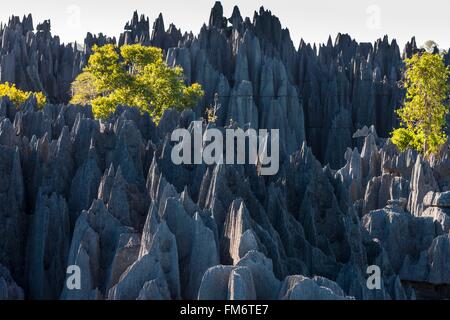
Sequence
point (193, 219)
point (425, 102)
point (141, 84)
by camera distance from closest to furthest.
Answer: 1. point (193, 219)
2. point (425, 102)
3. point (141, 84)

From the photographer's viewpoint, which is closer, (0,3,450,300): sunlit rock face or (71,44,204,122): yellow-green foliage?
(0,3,450,300): sunlit rock face

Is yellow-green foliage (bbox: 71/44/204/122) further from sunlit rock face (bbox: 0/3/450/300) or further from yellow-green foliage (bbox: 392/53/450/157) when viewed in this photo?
yellow-green foliage (bbox: 392/53/450/157)

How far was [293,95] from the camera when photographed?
6719 centimetres

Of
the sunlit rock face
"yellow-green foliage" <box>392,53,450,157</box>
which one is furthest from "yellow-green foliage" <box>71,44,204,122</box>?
"yellow-green foliage" <box>392,53,450,157</box>

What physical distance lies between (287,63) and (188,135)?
53949 millimetres

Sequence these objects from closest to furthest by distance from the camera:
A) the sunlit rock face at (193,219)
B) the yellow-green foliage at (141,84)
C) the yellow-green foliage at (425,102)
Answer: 1. the sunlit rock face at (193,219)
2. the yellow-green foliage at (425,102)
3. the yellow-green foliage at (141,84)

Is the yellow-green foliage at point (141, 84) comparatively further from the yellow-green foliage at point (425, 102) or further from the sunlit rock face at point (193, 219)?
the yellow-green foliage at point (425, 102)

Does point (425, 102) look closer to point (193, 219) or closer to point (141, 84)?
point (141, 84)

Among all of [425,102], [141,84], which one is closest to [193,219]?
[141,84]

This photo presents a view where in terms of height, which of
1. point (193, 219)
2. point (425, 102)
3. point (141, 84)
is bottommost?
point (193, 219)

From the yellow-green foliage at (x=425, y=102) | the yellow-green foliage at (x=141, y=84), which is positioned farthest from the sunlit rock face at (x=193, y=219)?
the yellow-green foliage at (x=141, y=84)

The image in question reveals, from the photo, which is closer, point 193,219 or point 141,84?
point 193,219
